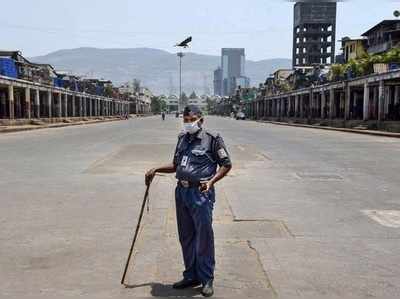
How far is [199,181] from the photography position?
13.9 feet

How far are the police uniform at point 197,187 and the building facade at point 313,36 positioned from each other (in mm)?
133633

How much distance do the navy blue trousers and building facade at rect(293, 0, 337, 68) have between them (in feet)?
438

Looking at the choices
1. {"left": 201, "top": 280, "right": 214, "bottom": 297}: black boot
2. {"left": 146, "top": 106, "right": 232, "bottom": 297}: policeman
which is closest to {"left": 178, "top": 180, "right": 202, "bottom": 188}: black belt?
{"left": 146, "top": 106, "right": 232, "bottom": 297}: policeman

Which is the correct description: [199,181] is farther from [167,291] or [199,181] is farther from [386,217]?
[386,217]

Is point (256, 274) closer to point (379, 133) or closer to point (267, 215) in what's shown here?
point (267, 215)

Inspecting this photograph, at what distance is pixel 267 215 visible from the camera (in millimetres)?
7793

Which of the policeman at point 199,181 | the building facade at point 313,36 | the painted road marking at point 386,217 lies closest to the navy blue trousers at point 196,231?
the policeman at point 199,181

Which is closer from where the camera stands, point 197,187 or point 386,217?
point 197,187

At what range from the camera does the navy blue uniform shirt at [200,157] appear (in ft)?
13.9

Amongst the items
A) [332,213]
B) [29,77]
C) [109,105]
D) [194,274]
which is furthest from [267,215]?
[109,105]

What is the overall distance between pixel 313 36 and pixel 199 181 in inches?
5592

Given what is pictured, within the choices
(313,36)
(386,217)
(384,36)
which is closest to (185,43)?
(384,36)

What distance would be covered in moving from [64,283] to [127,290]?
2.07 ft

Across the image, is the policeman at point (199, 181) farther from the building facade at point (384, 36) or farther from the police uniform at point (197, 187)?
the building facade at point (384, 36)
